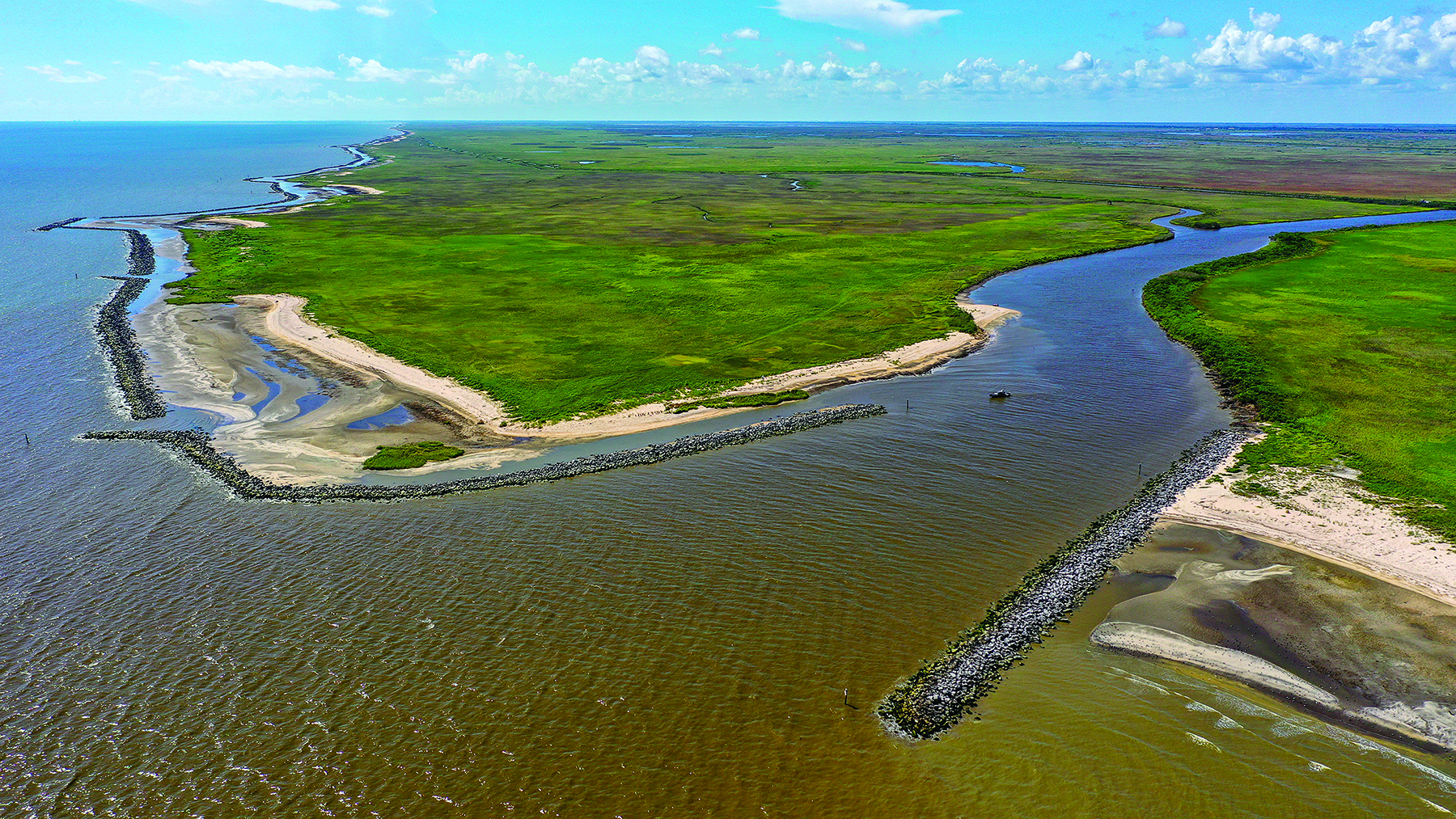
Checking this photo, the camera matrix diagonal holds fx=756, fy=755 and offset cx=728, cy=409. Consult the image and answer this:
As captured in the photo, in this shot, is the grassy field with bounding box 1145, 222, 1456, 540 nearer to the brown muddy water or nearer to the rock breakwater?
the brown muddy water

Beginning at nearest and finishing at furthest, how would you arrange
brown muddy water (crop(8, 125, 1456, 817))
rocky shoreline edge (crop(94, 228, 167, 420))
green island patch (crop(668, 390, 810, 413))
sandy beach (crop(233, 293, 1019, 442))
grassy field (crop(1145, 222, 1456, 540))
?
brown muddy water (crop(8, 125, 1456, 817))
grassy field (crop(1145, 222, 1456, 540))
sandy beach (crop(233, 293, 1019, 442))
rocky shoreline edge (crop(94, 228, 167, 420))
green island patch (crop(668, 390, 810, 413))

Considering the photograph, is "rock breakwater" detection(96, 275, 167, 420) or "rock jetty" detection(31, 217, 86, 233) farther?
"rock jetty" detection(31, 217, 86, 233)

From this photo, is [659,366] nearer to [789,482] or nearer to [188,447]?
[789,482]

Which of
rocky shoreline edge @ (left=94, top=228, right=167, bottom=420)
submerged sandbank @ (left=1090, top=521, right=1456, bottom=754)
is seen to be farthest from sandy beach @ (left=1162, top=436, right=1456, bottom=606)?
rocky shoreline edge @ (left=94, top=228, right=167, bottom=420)

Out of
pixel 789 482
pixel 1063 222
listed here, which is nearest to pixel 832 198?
pixel 1063 222

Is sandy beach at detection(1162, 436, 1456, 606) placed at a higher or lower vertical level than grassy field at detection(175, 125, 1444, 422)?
lower

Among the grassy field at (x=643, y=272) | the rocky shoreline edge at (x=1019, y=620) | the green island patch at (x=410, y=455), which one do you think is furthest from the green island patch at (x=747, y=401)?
the rocky shoreline edge at (x=1019, y=620)

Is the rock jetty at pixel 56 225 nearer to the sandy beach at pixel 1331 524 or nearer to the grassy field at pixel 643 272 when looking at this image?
the grassy field at pixel 643 272
